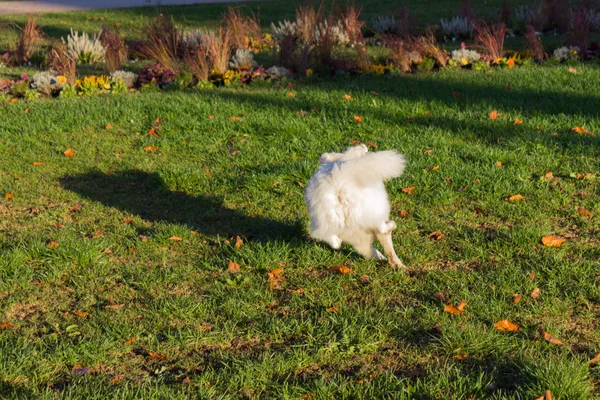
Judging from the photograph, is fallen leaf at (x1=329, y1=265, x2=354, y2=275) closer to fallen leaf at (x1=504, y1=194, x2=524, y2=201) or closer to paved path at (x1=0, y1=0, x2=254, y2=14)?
fallen leaf at (x1=504, y1=194, x2=524, y2=201)

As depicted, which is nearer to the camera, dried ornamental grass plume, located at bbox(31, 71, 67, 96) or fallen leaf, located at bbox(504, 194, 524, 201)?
fallen leaf, located at bbox(504, 194, 524, 201)

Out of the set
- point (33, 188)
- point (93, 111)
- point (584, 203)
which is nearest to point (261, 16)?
point (93, 111)

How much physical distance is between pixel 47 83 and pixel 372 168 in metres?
7.56

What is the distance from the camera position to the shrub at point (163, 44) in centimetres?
1120

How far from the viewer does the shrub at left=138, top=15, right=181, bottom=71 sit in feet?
36.7

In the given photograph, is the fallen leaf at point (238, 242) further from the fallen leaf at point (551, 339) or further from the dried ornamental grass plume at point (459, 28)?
the dried ornamental grass plume at point (459, 28)

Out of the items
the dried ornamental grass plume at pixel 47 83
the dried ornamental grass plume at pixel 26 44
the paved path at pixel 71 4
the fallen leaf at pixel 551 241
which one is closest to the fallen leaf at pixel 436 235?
the fallen leaf at pixel 551 241

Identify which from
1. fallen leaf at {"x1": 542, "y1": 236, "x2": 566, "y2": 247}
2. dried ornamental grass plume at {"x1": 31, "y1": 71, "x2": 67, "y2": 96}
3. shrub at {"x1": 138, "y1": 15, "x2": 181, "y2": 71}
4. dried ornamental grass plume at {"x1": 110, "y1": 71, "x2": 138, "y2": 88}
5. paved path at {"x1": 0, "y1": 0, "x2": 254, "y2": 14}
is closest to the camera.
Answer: fallen leaf at {"x1": 542, "y1": 236, "x2": 566, "y2": 247}

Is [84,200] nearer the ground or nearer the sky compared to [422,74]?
nearer the ground

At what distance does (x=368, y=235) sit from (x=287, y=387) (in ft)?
4.67

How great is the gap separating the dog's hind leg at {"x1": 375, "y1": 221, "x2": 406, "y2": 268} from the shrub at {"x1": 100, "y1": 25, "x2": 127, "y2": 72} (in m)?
8.17

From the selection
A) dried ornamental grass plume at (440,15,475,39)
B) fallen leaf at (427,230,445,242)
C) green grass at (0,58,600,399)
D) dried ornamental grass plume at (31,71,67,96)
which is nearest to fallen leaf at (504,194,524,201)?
green grass at (0,58,600,399)

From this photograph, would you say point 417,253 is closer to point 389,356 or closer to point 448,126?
point 389,356

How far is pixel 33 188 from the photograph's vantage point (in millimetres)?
6840
